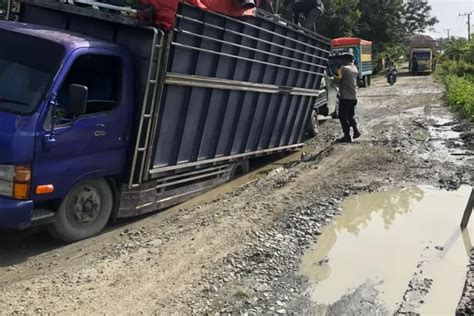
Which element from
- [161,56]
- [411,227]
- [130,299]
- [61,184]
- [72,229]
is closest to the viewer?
[130,299]

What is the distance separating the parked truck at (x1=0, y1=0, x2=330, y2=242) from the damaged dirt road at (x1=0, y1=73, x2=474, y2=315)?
0.41 metres

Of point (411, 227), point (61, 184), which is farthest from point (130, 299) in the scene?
point (411, 227)

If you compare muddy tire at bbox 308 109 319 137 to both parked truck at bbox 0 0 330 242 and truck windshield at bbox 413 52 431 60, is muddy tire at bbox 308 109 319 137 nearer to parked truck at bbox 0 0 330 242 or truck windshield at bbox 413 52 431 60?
parked truck at bbox 0 0 330 242

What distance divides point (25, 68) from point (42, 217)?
1.43 metres

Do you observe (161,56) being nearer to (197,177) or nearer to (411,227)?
(197,177)

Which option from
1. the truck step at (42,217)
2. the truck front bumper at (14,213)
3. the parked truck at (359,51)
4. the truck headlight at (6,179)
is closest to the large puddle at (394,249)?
the truck step at (42,217)

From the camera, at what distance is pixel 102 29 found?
19.9 feet

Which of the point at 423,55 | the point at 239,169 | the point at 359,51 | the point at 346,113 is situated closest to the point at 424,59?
the point at 423,55

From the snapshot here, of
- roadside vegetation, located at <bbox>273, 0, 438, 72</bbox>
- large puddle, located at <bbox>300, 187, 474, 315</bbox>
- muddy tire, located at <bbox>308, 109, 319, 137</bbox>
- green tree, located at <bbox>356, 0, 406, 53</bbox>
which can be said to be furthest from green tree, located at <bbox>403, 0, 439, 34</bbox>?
large puddle, located at <bbox>300, 187, 474, 315</bbox>

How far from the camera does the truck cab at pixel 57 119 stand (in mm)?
4797

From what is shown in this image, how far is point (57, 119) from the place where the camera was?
5102mm

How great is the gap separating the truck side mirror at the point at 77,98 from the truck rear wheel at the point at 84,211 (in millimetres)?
801

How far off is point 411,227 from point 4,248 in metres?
4.46

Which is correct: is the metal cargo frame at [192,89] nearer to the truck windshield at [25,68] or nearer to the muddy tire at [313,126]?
the truck windshield at [25,68]
